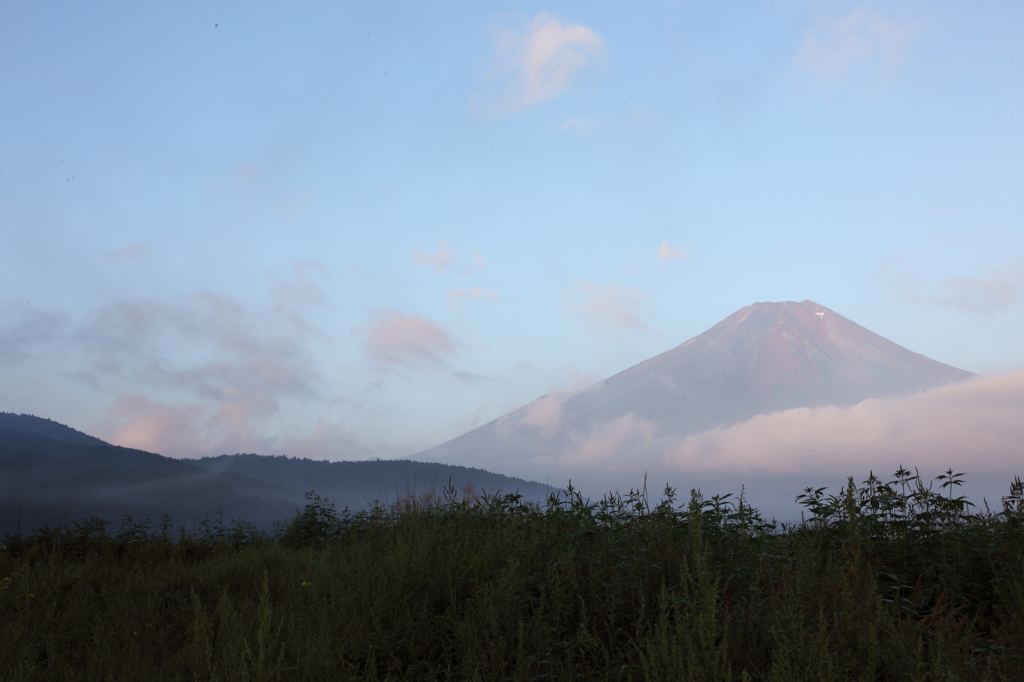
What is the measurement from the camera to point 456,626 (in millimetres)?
4262

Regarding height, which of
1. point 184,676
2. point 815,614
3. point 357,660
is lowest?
point 184,676

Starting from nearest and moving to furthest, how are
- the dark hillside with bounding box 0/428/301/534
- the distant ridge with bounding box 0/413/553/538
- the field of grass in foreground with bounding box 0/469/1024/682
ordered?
the field of grass in foreground with bounding box 0/469/1024/682 → the distant ridge with bounding box 0/413/553/538 → the dark hillside with bounding box 0/428/301/534

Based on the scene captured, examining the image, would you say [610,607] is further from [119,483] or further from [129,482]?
[119,483]

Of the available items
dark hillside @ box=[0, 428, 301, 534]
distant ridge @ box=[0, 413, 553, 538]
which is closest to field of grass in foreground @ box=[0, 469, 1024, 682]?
distant ridge @ box=[0, 413, 553, 538]

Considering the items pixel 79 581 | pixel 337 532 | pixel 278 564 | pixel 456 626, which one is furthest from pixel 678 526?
pixel 337 532

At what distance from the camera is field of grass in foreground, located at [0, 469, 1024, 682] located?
11.0ft

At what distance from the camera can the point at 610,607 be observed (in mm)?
4301

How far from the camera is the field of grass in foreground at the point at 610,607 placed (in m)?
3.34

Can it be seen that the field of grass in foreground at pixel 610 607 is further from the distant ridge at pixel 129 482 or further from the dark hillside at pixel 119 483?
the dark hillside at pixel 119 483

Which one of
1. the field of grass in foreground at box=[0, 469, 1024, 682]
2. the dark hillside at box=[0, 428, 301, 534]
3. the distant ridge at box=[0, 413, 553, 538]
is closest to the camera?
the field of grass in foreground at box=[0, 469, 1024, 682]

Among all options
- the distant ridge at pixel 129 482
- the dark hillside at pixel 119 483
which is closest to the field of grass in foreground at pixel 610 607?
the distant ridge at pixel 129 482

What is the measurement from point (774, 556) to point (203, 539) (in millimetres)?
11419

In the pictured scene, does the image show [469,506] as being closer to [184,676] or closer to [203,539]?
[184,676]

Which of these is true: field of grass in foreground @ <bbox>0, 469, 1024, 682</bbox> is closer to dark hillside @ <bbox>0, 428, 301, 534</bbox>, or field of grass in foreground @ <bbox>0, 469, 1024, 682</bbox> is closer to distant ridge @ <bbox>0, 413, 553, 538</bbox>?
distant ridge @ <bbox>0, 413, 553, 538</bbox>
